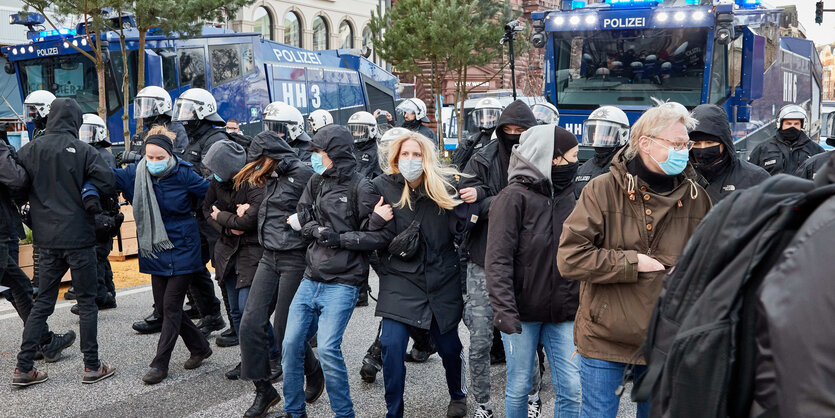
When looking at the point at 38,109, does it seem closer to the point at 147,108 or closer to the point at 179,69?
the point at 147,108

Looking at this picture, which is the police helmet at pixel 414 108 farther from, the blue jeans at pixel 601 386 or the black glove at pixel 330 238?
the blue jeans at pixel 601 386

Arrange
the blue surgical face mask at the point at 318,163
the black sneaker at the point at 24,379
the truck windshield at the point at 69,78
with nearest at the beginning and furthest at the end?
the blue surgical face mask at the point at 318,163 → the black sneaker at the point at 24,379 → the truck windshield at the point at 69,78

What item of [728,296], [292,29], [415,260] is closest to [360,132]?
Answer: [415,260]

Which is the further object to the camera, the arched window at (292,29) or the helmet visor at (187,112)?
the arched window at (292,29)

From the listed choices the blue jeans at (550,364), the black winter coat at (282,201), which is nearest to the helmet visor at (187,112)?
the black winter coat at (282,201)

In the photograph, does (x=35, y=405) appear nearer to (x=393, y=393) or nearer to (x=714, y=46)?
(x=393, y=393)

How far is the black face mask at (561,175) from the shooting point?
382cm

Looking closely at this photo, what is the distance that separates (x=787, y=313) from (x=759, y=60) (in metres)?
9.50

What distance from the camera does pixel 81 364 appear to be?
233 inches

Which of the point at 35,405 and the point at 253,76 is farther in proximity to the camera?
the point at 253,76

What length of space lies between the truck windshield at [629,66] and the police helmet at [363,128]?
12.7 feet

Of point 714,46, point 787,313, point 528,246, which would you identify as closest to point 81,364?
point 528,246

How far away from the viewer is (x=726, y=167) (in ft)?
15.3

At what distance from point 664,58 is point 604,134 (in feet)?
14.8
